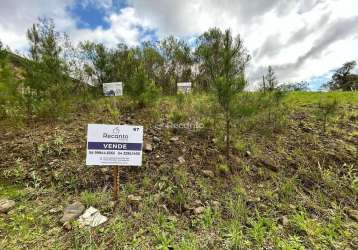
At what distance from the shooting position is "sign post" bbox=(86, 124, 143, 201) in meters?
2.91

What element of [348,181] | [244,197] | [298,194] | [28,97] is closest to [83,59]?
[28,97]

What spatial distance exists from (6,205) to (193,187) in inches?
94.4

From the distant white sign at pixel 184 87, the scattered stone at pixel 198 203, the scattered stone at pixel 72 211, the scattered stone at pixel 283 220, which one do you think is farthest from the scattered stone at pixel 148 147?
the distant white sign at pixel 184 87

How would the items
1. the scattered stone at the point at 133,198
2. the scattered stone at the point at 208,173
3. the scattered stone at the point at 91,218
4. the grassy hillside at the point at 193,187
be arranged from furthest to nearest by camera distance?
the scattered stone at the point at 208,173
the scattered stone at the point at 133,198
the scattered stone at the point at 91,218
the grassy hillside at the point at 193,187

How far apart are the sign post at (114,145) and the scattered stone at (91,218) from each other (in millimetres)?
320

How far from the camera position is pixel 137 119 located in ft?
17.6

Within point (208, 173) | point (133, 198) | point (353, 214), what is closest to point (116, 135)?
point (133, 198)

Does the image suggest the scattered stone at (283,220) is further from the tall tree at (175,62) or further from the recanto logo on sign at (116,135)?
the tall tree at (175,62)

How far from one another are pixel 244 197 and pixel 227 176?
493mm

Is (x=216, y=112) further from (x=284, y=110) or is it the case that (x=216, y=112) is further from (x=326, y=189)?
(x=284, y=110)

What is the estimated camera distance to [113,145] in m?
2.97

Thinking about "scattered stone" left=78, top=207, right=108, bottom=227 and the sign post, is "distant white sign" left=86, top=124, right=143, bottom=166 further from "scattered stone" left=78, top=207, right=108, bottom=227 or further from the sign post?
"scattered stone" left=78, top=207, right=108, bottom=227

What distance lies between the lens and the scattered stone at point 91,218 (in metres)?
2.64

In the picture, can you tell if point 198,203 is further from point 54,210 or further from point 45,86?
point 45,86
